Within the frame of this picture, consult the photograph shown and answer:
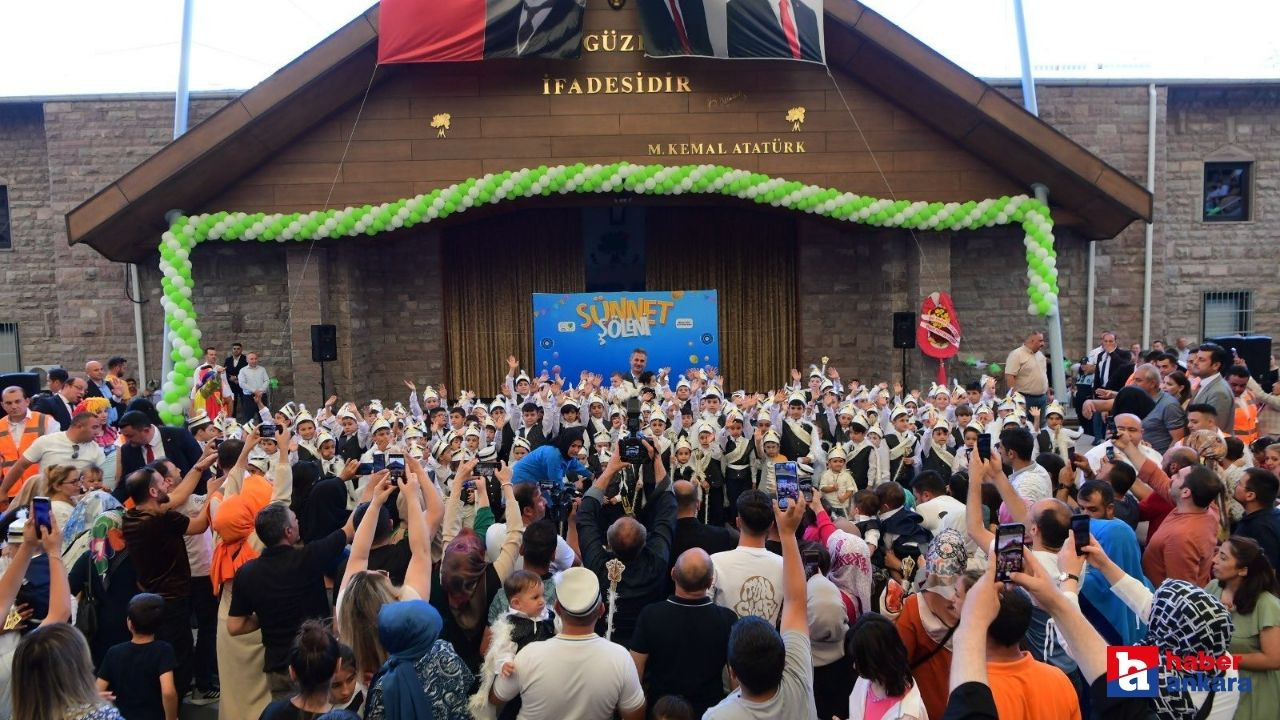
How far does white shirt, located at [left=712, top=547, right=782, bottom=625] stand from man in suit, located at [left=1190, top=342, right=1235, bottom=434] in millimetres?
5646

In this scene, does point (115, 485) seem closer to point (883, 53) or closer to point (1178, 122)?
point (883, 53)

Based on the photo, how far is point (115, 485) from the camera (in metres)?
7.82

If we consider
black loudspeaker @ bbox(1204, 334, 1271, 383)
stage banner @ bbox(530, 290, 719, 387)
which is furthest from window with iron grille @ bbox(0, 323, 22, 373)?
black loudspeaker @ bbox(1204, 334, 1271, 383)

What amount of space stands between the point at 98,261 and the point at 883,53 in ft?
45.1

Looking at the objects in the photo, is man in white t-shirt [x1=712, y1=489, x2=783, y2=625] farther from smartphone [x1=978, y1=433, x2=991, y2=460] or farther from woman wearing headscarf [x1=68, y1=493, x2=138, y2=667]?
woman wearing headscarf [x1=68, y1=493, x2=138, y2=667]

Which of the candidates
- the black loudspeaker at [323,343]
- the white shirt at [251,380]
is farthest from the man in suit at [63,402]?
the black loudspeaker at [323,343]

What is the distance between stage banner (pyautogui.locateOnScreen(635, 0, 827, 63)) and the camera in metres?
13.2

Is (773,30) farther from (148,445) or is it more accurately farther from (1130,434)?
(148,445)

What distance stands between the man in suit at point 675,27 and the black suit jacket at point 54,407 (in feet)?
29.4

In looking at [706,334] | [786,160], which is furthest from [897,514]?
[706,334]

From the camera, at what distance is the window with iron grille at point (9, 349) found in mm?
16859

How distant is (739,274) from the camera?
17.1m

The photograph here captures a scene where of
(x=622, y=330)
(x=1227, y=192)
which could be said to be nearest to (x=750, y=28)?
(x=622, y=330)

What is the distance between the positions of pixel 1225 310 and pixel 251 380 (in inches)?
675
